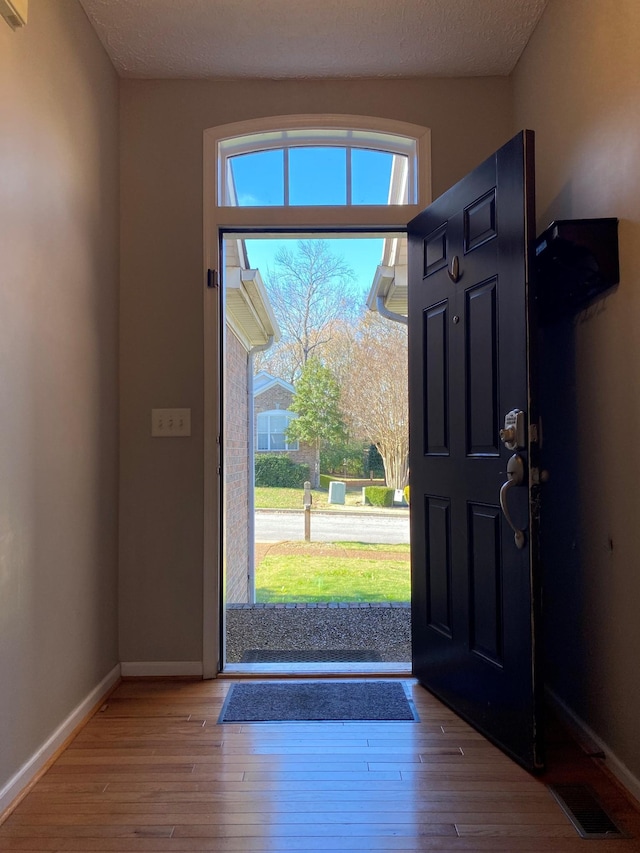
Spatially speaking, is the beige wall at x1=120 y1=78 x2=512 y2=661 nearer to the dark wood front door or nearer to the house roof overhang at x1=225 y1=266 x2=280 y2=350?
the dark wood front door

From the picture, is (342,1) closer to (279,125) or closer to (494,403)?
(279,125)

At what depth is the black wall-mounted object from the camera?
5.79 ft

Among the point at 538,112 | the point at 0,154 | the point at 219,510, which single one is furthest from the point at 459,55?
the point at 219,510

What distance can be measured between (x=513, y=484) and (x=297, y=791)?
3.87 feet

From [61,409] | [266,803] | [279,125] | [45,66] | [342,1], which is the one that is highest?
[342,1]

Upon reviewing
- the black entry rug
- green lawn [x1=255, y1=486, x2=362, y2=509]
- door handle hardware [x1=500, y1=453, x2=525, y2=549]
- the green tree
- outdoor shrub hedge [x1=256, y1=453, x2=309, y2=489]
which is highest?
the green tree

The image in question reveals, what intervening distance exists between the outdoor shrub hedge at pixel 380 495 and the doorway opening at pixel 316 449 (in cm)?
2

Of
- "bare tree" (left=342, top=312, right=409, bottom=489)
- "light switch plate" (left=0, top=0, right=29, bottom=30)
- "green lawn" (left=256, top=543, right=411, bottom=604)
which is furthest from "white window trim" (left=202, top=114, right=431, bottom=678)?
"bare tree" (left=342, top=312, right=409, bottom=489)

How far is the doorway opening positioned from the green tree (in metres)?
0.02

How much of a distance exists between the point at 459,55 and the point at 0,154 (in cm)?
198

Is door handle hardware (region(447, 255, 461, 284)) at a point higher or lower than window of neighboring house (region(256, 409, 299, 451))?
higher

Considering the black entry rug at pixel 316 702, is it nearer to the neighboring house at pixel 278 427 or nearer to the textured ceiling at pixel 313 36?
the textured ceiling at pixel 313 36

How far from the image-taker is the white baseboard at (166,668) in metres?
2.61

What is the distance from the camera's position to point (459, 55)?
2.55m
